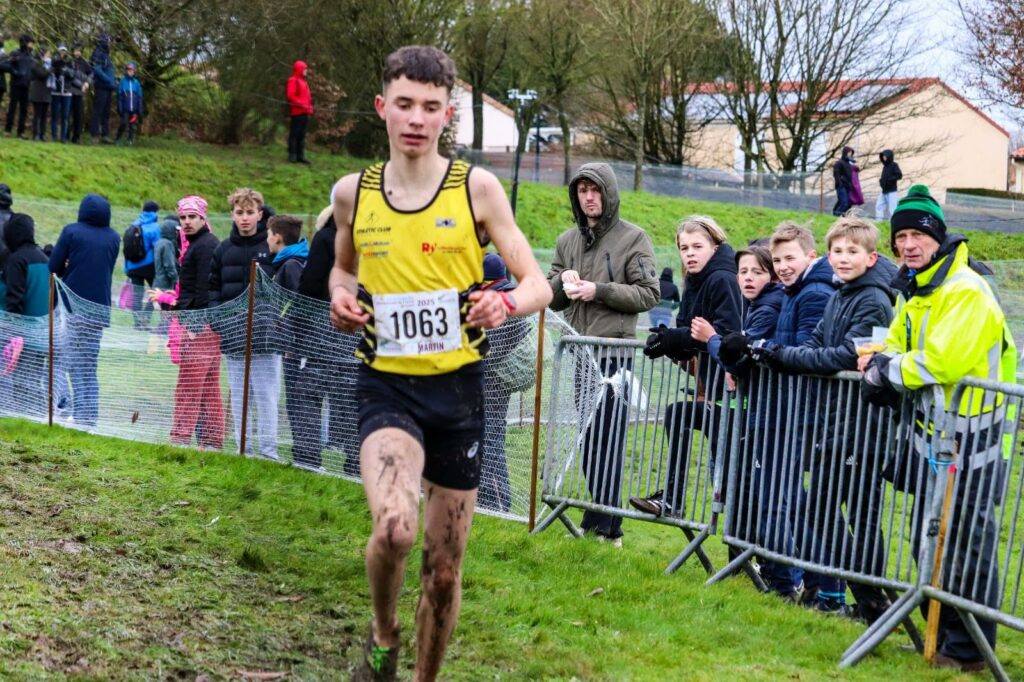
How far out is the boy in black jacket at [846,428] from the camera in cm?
631

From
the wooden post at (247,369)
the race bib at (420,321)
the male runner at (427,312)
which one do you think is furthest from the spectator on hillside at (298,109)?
the race bib at (420,321)

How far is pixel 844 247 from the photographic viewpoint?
6.52 meters

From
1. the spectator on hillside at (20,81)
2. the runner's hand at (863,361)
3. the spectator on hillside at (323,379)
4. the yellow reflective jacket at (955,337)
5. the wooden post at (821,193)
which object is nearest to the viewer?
the yellow reflective jacket at (955,337)

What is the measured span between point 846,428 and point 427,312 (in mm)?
2701

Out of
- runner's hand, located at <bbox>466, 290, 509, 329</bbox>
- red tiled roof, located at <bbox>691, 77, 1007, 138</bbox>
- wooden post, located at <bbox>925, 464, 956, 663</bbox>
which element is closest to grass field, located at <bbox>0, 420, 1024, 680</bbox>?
wooden post, located at <bbox>925, 464, 956, 663</bbox>

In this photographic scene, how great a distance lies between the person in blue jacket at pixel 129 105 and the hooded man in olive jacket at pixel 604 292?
21497 mm

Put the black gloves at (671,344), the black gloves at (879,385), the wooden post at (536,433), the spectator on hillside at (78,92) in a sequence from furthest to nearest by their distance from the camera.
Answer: the spectator on hillside at (78,92) → the wooden post at (536,433) → the black gloves at (671,344) → the black gloves at (879,385)

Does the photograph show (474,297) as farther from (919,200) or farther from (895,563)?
(895,563)

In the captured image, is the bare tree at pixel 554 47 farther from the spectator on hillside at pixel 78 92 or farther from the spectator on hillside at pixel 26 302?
the spectator on hillside at pixel 26 302

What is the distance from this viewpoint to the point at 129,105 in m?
28.8

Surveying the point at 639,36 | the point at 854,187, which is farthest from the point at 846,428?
the point at 639,36

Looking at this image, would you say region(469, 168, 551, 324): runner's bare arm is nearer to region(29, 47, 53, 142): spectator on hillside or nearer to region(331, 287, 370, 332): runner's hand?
region(331, 287, 370, 332): runner's hand

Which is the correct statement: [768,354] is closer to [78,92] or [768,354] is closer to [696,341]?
[696,341]

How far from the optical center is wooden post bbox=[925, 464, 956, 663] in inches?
228
